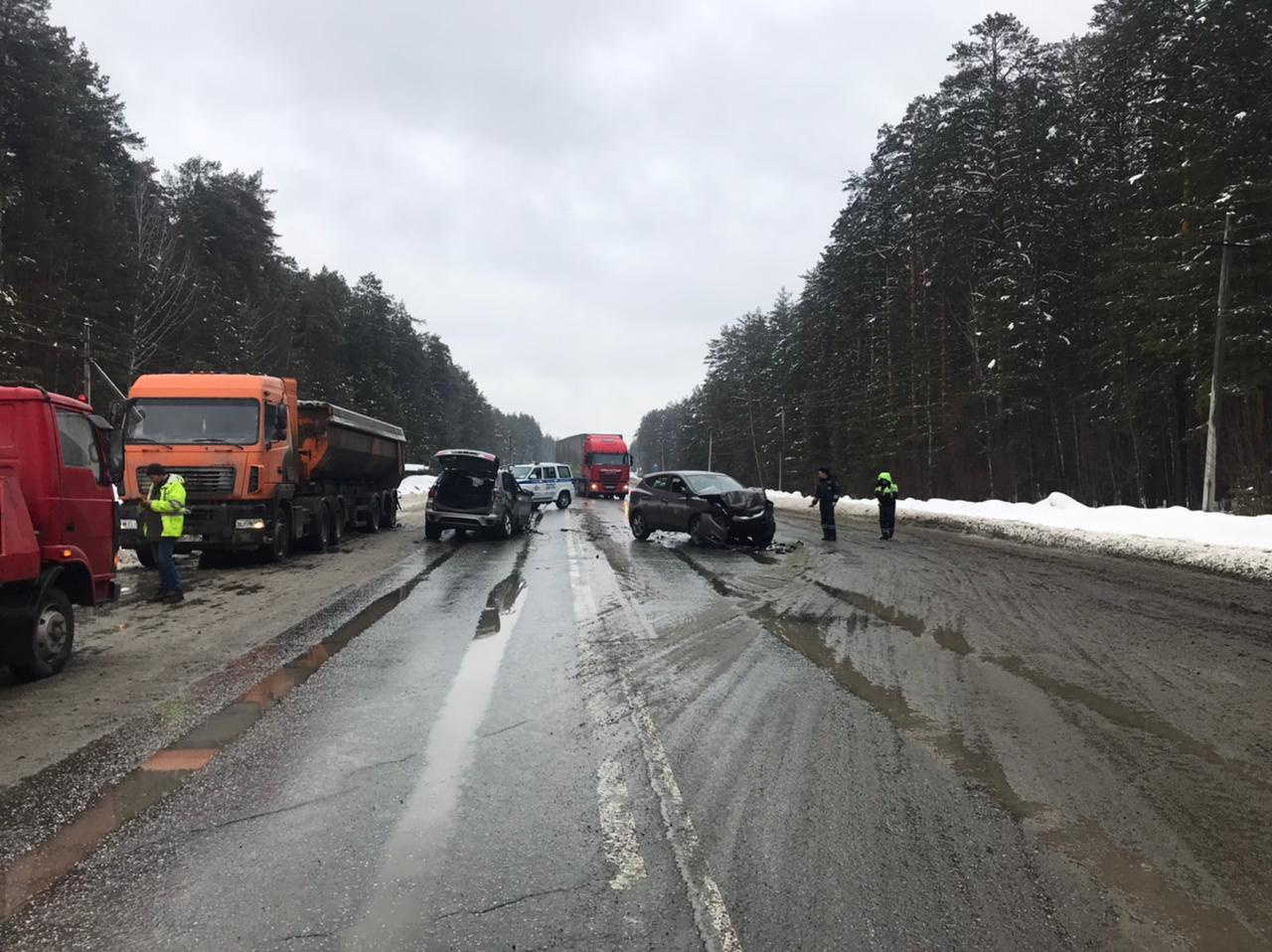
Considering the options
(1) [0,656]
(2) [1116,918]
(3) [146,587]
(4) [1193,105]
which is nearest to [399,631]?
(1) [0,656]

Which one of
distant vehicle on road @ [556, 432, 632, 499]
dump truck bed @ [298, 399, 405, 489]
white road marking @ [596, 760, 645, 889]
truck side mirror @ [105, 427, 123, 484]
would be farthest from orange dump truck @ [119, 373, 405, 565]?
distant vehicle on road @ [556, 432, 632, 499]

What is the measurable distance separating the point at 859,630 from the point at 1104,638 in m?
2.24

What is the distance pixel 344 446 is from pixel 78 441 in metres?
10.5

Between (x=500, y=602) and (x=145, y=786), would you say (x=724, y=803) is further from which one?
(x=500, y=602)

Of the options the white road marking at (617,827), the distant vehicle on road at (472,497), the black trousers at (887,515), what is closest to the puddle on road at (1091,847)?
the white road marking at (617,827)

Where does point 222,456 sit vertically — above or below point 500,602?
above

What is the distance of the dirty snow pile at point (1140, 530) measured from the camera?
507 inches

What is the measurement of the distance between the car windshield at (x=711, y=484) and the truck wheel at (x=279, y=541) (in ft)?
27.8

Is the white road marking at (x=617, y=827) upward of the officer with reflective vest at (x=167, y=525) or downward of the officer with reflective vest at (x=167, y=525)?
downward

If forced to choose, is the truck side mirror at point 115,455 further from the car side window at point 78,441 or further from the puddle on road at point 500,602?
the puddle on road at point 500,602

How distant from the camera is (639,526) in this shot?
1919cm

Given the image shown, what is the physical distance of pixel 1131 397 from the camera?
26.8 metres

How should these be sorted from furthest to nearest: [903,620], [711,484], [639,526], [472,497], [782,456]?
[782,456] < [472,497] < [639,526] < [711,484] < [903,620]

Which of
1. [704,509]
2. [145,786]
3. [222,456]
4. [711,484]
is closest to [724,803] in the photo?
[145,786]
